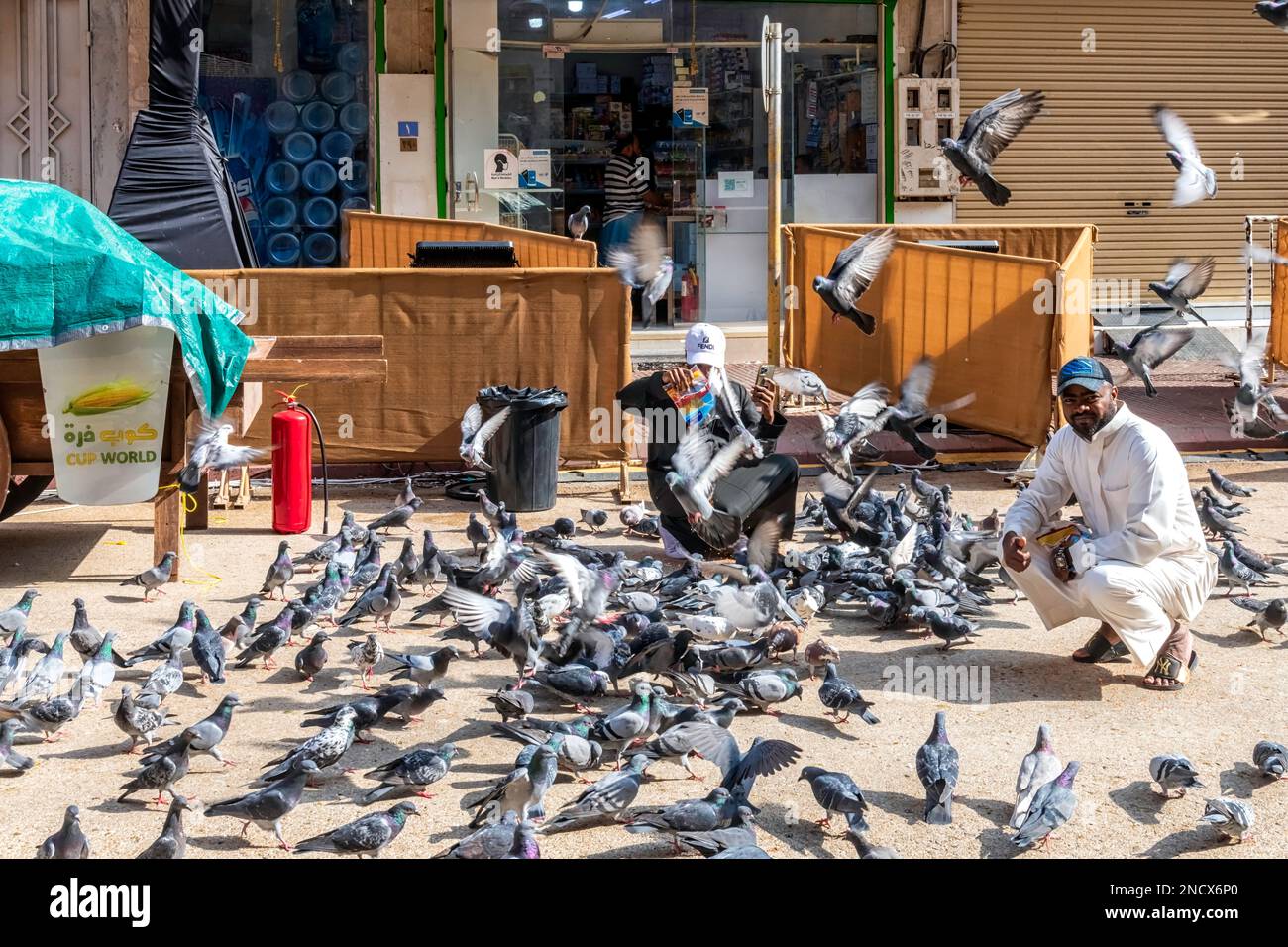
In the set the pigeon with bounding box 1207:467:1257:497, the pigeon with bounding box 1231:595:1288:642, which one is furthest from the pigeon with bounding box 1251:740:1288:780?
the pigeon with bounding box 1207:467:1257:497

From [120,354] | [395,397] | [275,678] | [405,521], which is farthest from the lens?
[395,397]

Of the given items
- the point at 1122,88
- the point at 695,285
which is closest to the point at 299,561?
the point at 695,285

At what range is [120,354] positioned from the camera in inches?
345

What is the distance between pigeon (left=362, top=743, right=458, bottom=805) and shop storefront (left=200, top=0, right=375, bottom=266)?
1199 cm

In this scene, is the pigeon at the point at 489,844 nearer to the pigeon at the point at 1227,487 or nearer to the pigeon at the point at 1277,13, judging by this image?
the pigeon at the point at 1277,13

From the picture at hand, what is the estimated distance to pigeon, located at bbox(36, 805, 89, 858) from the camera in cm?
484

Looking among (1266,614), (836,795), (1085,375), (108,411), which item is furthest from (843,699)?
(108,411)

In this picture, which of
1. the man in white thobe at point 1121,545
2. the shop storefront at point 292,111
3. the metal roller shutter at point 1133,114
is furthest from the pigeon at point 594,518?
the metal roller shutter at point 1133,114

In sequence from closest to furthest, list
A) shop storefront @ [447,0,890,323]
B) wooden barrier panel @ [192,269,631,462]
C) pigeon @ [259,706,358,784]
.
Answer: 1. pigeon @ [259,706,358,784]
2. wooden barrier panel @ [192,269,631,462]
3. shop storefront @ [447,0,890,323]

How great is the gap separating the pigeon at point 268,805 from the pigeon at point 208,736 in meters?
0.49

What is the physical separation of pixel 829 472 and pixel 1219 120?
10.8 metres

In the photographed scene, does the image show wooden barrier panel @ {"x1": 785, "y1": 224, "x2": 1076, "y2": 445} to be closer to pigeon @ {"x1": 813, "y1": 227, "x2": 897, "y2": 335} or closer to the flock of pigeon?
pigeon @ {"x1": 813, "y1": 227, "x2": 897, "y2": 335}

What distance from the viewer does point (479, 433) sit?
35.3 feet

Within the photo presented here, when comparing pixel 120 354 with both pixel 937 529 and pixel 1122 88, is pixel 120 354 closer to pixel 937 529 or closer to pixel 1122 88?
pixel 937 529
